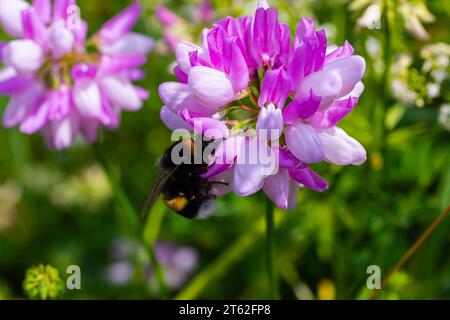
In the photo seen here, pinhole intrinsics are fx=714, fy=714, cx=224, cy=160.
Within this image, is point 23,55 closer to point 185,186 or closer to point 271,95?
point 185,186

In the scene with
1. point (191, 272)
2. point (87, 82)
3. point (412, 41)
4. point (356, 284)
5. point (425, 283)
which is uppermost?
point (87, 82)

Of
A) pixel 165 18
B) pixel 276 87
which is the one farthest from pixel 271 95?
pixel 165 18

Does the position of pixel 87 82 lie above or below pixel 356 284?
above

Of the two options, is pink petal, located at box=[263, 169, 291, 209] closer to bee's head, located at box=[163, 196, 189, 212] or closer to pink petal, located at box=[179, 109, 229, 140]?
pink petal, located at box=[179, 109, 229, 140]

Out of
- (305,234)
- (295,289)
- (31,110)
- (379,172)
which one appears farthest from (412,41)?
(31,110)

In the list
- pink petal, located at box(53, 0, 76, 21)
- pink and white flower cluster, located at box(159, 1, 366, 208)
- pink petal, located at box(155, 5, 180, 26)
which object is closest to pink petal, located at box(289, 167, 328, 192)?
pink and white flower cluster, located at box(159, 1, 366, 208)

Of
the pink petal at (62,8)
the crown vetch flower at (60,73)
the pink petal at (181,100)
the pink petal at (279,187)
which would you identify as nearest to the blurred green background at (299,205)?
the crown vetch flower at (60,73)

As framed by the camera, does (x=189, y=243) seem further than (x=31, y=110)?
Yes
